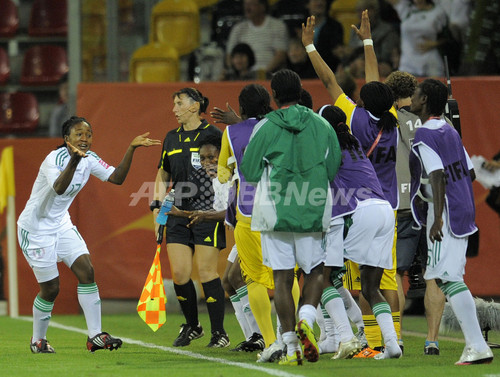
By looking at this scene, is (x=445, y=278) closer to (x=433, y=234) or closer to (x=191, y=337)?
(x=433, y=234)

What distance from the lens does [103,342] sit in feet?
25.8

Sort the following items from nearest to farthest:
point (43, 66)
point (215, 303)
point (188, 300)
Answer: point (215, 303)
point (188, 300)
point (43, 66)

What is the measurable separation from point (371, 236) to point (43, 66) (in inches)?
451

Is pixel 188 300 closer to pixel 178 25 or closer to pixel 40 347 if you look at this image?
pixel 40 347

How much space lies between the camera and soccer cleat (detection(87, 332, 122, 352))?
7844mm

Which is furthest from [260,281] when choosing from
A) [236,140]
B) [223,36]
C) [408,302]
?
[223,36]

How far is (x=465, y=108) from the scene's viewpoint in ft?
38.3

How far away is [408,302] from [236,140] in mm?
5320

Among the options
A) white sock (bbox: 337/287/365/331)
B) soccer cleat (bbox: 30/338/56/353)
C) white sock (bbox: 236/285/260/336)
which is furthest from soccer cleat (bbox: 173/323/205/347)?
white sock (bbox: 337/287/365/331)

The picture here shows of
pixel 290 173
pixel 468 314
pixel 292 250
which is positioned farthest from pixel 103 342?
pixel 468 314

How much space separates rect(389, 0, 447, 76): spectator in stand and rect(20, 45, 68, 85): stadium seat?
6.77 metres

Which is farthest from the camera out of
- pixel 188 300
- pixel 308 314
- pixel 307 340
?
pixel 188 300

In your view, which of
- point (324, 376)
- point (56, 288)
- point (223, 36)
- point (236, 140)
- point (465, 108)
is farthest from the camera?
point (223, 36)

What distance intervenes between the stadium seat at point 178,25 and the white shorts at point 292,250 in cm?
938
